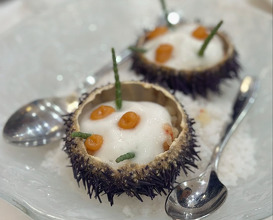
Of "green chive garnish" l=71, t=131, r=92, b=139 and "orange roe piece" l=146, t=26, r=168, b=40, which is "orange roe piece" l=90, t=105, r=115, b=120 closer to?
"green chive garnish" l=71, t=131, r=92, b=139

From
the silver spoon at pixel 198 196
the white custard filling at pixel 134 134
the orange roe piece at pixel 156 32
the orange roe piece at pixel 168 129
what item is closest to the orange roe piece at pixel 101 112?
the white custard filling at pixel 134 134

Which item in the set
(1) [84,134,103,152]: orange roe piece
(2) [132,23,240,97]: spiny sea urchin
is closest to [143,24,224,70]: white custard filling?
(2) [132,23,240,97]: spiny sea urchin

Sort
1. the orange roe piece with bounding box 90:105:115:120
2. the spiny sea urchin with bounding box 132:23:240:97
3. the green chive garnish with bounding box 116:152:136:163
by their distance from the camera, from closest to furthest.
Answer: the green chive garnish with bounding box 116:152:136:163 → the orange roe piece with bounding box 90:105:115:120 → the spiny sea urchin with bounding box 132:23:240:97

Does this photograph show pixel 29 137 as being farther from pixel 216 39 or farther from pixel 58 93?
pixel 216 39

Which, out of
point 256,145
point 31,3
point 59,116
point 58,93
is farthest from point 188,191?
point 31,3

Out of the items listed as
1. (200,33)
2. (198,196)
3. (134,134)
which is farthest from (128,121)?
(200,33)

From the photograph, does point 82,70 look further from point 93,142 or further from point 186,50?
point 93,142

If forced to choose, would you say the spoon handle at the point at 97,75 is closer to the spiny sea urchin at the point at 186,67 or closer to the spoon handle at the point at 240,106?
the spiny sea urchin at the point at 186,67
